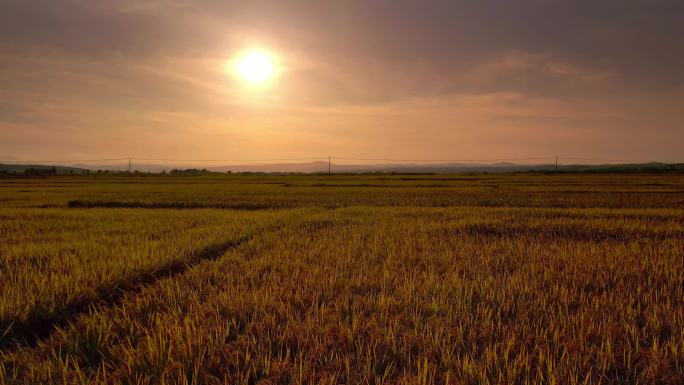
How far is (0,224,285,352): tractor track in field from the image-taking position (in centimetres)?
258

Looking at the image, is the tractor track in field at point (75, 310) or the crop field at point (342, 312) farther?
the tractor track in field at point (75, 310)

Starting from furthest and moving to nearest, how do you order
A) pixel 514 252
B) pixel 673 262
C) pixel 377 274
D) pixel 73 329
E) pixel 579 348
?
pixel 514 252 < pixel 673 262 < pixel 377 274 < pixel 73 329 < pixel 579 348

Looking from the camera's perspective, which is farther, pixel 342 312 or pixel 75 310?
pixel 75 310

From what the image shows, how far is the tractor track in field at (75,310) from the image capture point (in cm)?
258

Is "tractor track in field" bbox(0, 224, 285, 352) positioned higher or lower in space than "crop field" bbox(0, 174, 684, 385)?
lower

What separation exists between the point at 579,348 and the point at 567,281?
1744 mm

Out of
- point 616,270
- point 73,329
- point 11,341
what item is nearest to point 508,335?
point 616,270

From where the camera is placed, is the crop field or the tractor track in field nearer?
the crop field

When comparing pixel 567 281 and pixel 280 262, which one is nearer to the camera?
pixel 567 281

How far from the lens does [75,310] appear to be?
3.14 meters

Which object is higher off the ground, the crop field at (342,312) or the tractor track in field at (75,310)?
the crop field at (342,312)

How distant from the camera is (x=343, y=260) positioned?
15.3 ft

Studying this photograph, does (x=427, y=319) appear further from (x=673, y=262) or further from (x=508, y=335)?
(x=673, y=262)

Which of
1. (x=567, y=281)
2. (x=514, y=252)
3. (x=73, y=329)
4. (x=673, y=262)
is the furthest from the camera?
(x=514, y=252)
